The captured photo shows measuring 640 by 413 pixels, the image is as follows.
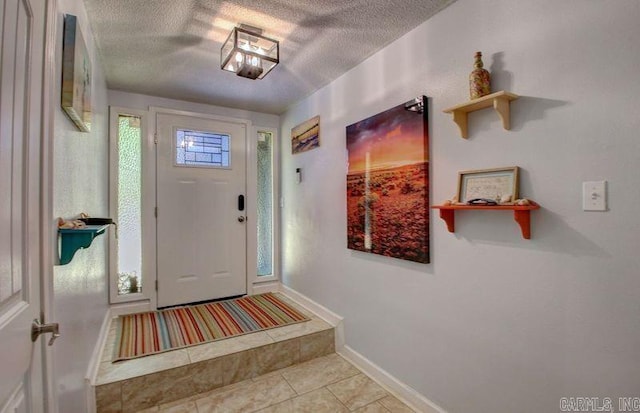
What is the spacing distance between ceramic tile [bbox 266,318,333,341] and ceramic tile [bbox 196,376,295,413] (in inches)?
12.3

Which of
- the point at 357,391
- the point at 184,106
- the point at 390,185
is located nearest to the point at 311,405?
the point at 357,391

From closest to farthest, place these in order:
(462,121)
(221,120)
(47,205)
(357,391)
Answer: (47,205) < (462,121) < (357,391) < (221,120)

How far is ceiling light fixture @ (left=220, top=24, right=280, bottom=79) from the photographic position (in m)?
1.79

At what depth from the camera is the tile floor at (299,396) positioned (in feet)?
6.14

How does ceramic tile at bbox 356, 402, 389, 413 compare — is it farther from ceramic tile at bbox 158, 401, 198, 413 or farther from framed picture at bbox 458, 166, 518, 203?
framed picture at bbox 458, 166, 518, 203

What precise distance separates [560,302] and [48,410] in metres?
1.79

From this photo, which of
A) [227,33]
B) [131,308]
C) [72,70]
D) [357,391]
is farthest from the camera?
[131,308]

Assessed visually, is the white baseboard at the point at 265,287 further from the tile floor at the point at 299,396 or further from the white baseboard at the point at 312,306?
the tile floor at the point at 299,396

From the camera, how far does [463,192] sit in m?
1.56

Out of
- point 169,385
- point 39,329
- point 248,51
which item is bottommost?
point 169,385

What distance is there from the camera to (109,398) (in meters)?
1.81

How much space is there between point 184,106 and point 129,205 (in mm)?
1113

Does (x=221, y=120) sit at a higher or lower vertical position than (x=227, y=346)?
higher

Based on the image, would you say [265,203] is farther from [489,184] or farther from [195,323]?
[489,184]
